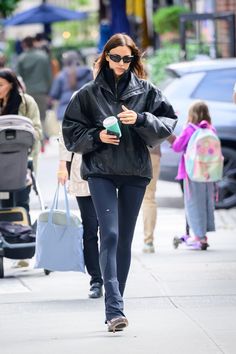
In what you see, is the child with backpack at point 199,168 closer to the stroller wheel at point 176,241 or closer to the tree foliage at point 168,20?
the stroller wheel at point 176,241

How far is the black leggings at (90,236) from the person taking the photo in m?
9.66

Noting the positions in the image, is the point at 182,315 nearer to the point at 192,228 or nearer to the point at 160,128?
the point at 160,128

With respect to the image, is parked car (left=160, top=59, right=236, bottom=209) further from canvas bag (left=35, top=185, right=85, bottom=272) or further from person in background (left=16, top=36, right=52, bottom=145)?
person in background (left=16, top=36, right=52, bottom=145)

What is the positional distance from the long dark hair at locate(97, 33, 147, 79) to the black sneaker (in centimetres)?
179

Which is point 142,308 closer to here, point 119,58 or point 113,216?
point 113,216

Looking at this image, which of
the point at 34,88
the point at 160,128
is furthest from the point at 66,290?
the point at 34,88

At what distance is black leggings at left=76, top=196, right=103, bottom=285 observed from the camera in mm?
9656

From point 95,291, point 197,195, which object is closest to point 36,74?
point 197,195

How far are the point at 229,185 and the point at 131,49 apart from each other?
282 inches

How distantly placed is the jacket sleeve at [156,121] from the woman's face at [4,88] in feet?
10.6

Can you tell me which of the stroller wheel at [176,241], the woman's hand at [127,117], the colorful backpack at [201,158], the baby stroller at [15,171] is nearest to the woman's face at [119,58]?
the woman's hand at [127,117]

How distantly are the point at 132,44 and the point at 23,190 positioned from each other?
3.72m

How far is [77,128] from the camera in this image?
835 centimetres

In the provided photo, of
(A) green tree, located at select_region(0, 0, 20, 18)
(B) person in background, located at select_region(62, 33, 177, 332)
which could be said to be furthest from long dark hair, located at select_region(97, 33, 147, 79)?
(A) green tree, located at select_region(0, 0, 20, 18)
